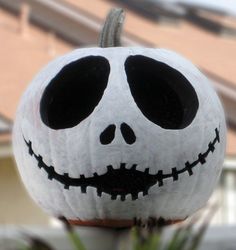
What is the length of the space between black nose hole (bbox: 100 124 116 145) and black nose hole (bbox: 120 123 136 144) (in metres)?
0.04

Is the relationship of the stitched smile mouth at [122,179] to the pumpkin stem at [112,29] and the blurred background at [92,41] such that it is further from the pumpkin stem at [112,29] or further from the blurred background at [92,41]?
the blurred background at [92,41]

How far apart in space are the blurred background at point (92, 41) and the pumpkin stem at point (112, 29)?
6144mm

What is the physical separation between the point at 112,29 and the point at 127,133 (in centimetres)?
66

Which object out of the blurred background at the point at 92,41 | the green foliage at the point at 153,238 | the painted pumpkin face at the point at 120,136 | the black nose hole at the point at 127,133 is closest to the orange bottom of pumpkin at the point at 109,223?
the painted pumpkin face at the point at 120,136

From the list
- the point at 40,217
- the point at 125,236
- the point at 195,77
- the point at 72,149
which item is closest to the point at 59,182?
the point at 72,149

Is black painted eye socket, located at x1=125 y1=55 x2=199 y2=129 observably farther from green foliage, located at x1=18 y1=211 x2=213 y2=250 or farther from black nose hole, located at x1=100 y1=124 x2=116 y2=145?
green foliage, located at x1=18 y1=211 x2=213 y2=250

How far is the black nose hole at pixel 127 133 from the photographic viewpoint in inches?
135

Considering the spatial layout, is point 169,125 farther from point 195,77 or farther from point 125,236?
point 125,236

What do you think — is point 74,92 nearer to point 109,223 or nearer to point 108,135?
point 108,135

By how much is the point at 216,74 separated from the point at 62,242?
854 cm

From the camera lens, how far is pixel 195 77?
3713 millimetres

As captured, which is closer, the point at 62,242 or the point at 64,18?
the point at 62,242

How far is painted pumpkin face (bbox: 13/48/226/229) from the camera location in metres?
3.45

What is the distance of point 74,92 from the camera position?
3.67 meters
